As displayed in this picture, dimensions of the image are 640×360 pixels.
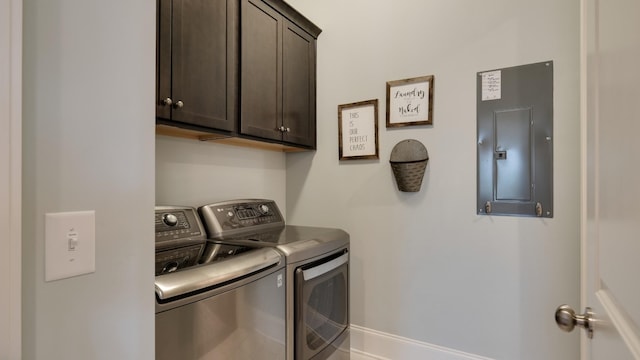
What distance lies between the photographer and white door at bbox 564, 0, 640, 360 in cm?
44

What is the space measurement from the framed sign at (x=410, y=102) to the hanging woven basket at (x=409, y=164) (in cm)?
14

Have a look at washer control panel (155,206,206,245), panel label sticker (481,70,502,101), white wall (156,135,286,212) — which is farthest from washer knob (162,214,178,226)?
panel label sticker (481,70,502,101)

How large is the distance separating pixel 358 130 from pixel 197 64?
3.73 ft

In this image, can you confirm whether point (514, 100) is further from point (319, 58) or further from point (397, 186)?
point (319, 58)

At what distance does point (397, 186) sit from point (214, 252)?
4.10ft

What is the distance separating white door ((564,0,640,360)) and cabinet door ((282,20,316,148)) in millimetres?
1629

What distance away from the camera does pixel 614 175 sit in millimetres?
523

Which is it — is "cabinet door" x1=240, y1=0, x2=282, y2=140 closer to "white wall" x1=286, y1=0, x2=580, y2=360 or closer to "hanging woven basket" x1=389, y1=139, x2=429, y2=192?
"white wall" x1=286, y1=0, x2=580, y2=360

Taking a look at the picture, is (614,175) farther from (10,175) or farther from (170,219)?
(170,219)

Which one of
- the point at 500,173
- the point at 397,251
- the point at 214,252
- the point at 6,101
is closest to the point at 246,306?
the point at 214,252

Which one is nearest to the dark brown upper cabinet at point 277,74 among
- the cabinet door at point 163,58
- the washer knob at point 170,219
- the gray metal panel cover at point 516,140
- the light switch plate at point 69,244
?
the cabinet door at point 163,58

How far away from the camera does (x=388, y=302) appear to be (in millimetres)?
2119

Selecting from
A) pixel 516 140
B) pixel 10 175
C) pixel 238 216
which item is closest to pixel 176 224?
pixel 238 216

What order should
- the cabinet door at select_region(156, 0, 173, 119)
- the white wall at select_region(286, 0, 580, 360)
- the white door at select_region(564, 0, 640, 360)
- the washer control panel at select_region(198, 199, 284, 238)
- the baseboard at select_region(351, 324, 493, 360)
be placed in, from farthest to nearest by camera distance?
the baseboard at select_region(351, 324, 493, 360), the washer control panel at select_region(198, 199, 284, 238), the white wall at select_region(286, 0, 580, 360), the cabinet door at select_region(156, 0, 173, 119), the white door at select_region(564, 0, 640, 360)
